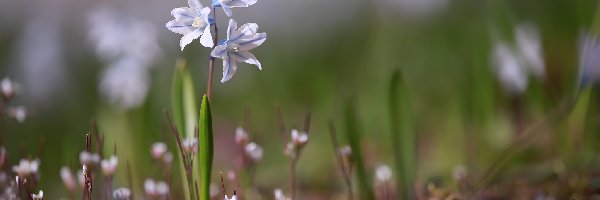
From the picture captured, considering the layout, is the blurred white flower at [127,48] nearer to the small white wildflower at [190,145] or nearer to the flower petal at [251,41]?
the small white wildflower at [190,145]

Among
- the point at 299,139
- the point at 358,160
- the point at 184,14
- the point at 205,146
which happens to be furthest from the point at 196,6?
the point at 358,160

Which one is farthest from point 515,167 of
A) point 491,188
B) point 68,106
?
point 68,106

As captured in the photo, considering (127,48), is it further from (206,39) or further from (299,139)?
(206,39)

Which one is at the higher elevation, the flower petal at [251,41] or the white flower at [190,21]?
the white flower at [190,21]

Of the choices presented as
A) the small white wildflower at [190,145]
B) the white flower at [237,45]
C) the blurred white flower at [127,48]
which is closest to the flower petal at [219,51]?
the white flower at [237,45]

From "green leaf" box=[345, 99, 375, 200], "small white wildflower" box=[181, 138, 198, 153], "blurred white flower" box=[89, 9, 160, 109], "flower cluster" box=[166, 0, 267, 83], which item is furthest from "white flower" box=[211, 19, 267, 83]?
"blurred white flower" box=[89, 9, 160, 109]

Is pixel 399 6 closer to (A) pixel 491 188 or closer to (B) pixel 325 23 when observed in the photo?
(A) pixel 491 188
